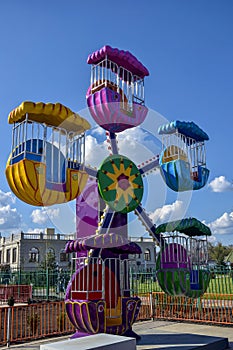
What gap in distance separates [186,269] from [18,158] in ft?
15.3

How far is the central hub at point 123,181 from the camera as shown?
7703 mm

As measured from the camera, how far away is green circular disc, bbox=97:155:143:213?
7.50 metres

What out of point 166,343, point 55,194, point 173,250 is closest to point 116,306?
point 166,343

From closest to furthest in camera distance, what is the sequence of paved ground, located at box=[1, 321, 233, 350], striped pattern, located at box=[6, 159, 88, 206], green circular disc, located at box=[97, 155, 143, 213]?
striped pattern, located at box=[6, 159, 88, 206], green circular disc, located at box=[97, 155, 143, 213], paved ground, located at box=[1, 321, 233, 350]

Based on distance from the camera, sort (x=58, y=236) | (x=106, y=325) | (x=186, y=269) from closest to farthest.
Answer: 1. (x=106, y=325)
2. (x=186, y=269)
3. (x=58, y=236)

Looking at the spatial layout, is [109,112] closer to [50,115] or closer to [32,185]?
[50,115]

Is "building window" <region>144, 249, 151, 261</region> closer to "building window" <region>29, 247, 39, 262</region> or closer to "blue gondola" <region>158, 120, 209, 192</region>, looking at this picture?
"building window" <region>29, 247, 39, 262</region>

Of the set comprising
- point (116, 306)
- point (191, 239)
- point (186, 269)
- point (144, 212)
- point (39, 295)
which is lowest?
point (39, 295)

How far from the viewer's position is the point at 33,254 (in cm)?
4369

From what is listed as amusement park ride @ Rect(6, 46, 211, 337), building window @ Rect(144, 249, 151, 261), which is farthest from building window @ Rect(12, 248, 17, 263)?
amusement park ride @ Rect(6, 46, 211, 337)

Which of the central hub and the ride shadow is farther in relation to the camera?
the central hub

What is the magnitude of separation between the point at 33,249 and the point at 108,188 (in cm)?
3799

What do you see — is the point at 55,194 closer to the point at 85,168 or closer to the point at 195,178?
the point at 85,168

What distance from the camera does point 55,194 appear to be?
6879 mm
